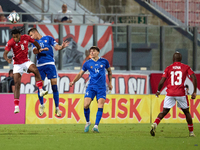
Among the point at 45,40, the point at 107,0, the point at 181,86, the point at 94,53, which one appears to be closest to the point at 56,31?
the point at 107,0

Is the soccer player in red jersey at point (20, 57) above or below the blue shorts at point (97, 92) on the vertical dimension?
above

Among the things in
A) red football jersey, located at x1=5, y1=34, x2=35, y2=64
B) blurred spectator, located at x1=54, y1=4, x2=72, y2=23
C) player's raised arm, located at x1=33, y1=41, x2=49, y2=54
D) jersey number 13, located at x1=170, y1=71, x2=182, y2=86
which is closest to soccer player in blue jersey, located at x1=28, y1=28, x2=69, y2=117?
player's raised arm, located at x1=33, y1=41, x2=49, y2=54

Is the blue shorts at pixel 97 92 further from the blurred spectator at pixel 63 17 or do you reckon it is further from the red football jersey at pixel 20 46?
the blurred spectator at pixel 63 17

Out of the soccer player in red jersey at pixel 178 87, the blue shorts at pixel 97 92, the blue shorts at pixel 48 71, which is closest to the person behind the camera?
the soccer player in red jersey at pixel 178 87

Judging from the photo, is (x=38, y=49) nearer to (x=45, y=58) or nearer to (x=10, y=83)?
(x=45, y=58)

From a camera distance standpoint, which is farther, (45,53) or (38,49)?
(45,53)

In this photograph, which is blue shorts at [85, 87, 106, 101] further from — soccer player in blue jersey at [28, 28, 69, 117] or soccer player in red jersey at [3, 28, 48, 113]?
soccer player in blue jersey at [28, 28, 69, 117]

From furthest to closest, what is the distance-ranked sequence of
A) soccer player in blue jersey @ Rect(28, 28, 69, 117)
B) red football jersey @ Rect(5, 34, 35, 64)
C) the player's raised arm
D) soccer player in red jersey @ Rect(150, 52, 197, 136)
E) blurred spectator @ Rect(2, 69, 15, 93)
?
blurred spectator @ Rect(2, 69, 15, 93), soccer player in blue jersey @ Rect(28, 28, 69, 117), the player's raised arm, red football jersey @ Rect(5, 34, 35, 64), soccer player in red jersey @ Rect(150, 52, 197, 136)

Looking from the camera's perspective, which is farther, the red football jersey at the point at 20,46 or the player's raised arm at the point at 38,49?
the player's raised arm at the point at 38,49

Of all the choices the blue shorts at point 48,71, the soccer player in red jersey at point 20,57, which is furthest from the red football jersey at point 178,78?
the blue shorts at point 48,71

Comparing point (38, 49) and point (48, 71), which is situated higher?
point (38, 49)

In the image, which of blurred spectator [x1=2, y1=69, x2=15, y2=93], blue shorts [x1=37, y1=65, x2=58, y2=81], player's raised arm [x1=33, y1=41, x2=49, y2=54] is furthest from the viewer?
blurred spectator [x1=2, y1=69, x2=15, y2=93]

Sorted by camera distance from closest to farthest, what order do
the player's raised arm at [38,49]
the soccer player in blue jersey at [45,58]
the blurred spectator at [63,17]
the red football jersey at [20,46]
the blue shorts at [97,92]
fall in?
the blue shorts at [97,92], the red football jersey at [20,46], the player's raised arm at [38,49], the soccer player in blue jersey at [45,58], the blurred spectator at [63,17]

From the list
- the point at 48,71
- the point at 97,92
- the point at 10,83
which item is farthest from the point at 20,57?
the point at 10,83
